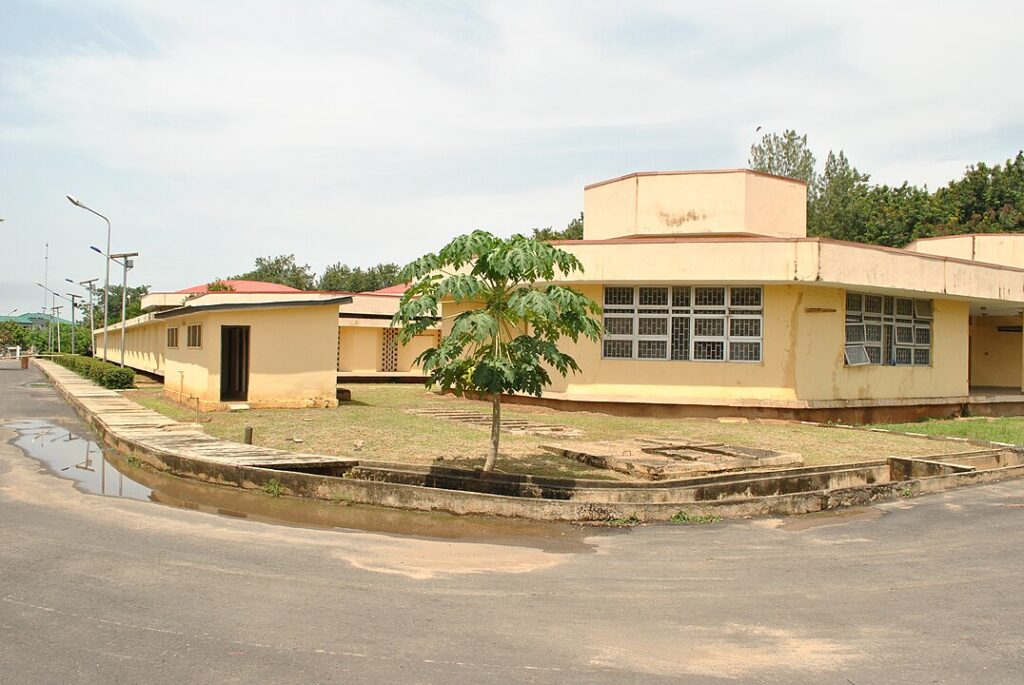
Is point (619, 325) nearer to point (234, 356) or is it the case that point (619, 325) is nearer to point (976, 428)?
point (976, 428)

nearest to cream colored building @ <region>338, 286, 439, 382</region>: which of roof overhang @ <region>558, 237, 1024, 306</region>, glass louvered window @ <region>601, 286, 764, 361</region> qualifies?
glass louvered window @ <region>601, 286, 764, 361</region>

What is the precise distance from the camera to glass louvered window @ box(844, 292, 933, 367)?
1823cm

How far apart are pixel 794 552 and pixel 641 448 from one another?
5117mm

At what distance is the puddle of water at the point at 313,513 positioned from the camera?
780 cm

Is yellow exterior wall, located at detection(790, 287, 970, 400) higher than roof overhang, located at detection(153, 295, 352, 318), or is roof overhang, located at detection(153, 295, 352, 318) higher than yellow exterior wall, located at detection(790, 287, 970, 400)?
roof overhang, located at detection(153, 295, 352, 318)

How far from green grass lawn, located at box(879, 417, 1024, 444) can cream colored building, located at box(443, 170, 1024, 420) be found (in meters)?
0.69

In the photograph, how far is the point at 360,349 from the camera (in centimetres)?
3134

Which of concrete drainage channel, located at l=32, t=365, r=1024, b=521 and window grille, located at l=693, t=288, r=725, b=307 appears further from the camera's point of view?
window grille, located at l=693, t=288, r=725, b=307

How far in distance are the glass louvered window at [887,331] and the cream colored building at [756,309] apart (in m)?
0.03

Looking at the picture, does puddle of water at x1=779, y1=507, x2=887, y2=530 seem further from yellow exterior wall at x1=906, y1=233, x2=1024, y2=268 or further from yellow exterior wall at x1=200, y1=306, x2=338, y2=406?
yellow exterior wall at x1=906, y1=233, x2=1024, y2=268

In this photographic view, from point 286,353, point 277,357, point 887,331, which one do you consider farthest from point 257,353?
point 887,331

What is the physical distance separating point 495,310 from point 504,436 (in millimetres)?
4792

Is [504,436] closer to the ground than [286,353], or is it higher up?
closer to the ground

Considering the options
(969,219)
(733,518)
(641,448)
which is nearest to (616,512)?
(733,518)
